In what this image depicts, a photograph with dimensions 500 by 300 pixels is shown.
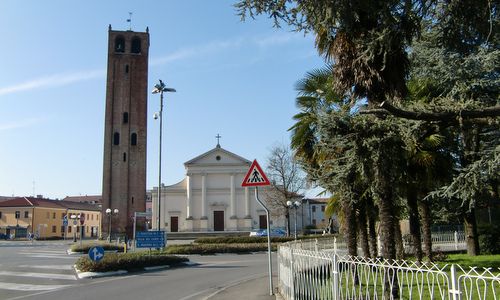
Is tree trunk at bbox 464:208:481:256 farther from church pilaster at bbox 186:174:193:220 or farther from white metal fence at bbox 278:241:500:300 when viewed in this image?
church pilaster at bbox 186:174:193:220

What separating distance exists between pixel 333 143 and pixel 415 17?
214 centimetres

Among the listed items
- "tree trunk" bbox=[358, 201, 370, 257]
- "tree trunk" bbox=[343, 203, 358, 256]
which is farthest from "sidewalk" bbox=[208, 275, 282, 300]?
"tree trunk" bbox=[358, 201, 370, 257]

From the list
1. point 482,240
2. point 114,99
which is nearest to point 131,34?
point 114,99

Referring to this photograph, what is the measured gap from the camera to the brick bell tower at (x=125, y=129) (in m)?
63.4

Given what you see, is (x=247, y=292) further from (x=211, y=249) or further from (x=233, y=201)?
(x=233, y=201)

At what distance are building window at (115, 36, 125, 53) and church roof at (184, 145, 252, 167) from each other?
19.4m

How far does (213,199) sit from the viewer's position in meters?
73.5

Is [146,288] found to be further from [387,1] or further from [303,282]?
[387,1]

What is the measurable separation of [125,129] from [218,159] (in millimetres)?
15963

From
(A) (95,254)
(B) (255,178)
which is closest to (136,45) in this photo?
(A) (95,254)

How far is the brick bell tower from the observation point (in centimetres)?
6338

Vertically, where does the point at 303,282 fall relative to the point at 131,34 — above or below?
below

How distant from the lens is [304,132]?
15.1 meters

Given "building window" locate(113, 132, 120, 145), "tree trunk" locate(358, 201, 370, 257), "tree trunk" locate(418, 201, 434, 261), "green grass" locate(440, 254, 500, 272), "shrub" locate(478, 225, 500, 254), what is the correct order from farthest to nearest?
"building window" locate(113, 132, 120, 145) → "shrub" locate(478, 225, 500, 254) → "tree trunk" locate(418, 201, 434, 261) → "green grass" locate(440, 254, 500, 272) → "tree trunk" locate(358, 201, 370, 257)
